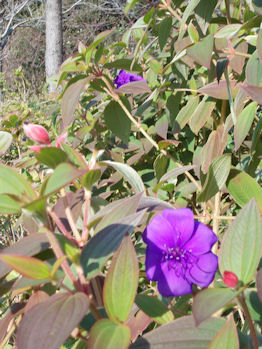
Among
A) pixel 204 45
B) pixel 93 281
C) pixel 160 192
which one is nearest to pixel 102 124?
pixel 160 192

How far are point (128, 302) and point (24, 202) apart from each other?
12 centimetres

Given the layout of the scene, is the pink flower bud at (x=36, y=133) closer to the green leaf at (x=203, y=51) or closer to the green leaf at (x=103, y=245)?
the green leaf at (x=103, y=245)

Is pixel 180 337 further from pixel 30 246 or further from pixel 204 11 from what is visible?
pixel 204 11

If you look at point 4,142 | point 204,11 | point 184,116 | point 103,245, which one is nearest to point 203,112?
point 184,116

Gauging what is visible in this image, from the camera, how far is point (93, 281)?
453 mm

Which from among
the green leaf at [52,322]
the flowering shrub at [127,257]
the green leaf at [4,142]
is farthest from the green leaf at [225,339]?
the green leaf at [4,142]

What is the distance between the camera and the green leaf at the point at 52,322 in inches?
12.2

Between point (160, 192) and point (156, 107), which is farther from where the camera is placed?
point (156, 107)

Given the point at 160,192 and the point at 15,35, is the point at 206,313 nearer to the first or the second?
the point at 160,192

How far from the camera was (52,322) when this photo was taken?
0.32m

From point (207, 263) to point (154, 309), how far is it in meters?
0.08

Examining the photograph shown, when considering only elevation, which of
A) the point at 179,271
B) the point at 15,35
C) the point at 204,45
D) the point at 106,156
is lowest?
the point at 15,35

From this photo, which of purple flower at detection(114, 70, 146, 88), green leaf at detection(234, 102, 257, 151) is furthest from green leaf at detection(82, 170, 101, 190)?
purple flower at detection(114, 70, 146, 88)

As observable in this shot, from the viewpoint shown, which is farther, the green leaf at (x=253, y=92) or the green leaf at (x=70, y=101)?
the green leaf at (x=70, y=101)
